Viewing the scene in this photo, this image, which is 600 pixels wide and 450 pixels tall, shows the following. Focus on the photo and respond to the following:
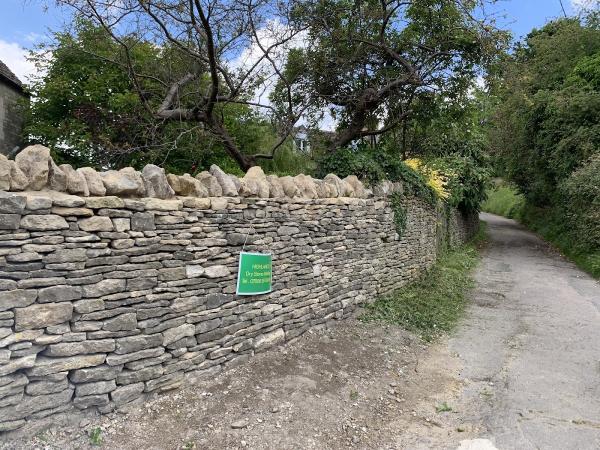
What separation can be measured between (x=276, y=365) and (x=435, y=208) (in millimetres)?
8011

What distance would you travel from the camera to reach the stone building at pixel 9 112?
13844mm

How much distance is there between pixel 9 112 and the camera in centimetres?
1410

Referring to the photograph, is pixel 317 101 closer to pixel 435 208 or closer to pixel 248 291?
pixel 435 208

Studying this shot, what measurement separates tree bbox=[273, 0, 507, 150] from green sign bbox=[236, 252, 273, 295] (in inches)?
193

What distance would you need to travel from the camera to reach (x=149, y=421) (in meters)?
3.71

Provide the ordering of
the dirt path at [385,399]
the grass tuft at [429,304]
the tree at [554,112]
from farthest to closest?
the tree at [554,112] → the grass tuft at [429,304] → the dirt path at [385,399]

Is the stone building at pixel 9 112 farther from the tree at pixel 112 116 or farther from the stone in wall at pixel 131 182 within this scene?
the stone in wall at pixel 131 182

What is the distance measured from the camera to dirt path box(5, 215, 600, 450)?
3686 mm

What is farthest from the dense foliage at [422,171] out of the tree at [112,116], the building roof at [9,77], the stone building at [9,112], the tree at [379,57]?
the building roof at [9,77]

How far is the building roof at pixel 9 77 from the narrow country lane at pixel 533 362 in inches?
590

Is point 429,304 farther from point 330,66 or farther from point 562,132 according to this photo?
point 562,132

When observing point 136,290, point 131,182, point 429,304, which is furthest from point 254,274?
point 429,304

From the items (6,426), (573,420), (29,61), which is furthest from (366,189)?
(29,61)

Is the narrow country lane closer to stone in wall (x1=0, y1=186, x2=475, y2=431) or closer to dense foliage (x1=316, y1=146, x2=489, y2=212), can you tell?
stone in wall (x1=0, y1=186, x2=475, y2=431)
